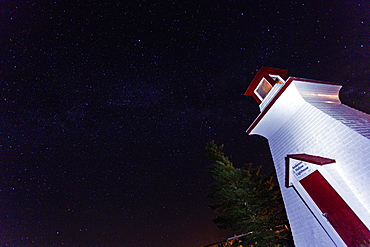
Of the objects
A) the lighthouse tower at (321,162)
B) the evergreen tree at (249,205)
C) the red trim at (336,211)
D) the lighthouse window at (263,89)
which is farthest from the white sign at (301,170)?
the lighthouse window at (263,89)

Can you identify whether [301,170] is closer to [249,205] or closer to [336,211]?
[336,211]

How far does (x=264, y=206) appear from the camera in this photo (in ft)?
46.8

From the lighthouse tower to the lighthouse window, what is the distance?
113 centimetres

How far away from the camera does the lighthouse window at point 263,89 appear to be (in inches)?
536

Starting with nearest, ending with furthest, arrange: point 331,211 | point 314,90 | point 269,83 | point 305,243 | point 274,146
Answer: point 331,211 → point 305,243 → point 314,90 → point 274,146 → point 269,83

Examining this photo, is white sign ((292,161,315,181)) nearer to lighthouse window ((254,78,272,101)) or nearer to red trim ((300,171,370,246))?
red trim ((300,171,370,246))

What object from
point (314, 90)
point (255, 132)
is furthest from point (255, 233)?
point (314, 90)

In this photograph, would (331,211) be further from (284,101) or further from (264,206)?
(264,206)

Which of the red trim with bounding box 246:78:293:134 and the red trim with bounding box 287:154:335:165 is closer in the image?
the red trim with bounding box 287:154:335:165

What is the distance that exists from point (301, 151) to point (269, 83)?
17.7ft

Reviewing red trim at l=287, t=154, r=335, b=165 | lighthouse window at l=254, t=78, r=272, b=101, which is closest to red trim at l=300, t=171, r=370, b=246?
red trim at l=287, t=154, r=335, b=165

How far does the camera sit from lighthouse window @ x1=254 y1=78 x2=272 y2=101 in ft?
44.7

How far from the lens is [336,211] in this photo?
25.7ft

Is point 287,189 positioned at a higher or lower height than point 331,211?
higher
